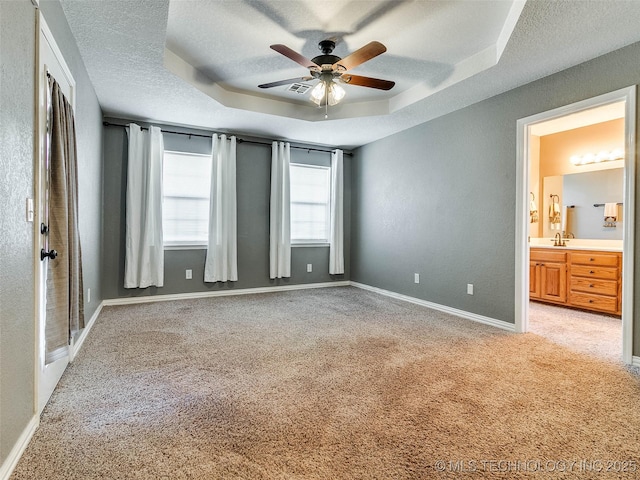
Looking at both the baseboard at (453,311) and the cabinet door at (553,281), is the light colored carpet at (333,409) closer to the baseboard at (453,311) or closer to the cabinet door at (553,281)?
the baseboard at (453,311)

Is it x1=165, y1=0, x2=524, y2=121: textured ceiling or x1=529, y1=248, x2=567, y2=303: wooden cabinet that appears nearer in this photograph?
x1=165, y1=0, x2=524, y2=121: textured ceiling

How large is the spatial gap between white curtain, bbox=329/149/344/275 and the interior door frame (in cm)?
304

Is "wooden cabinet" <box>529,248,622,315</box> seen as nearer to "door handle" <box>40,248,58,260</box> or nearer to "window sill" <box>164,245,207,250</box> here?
"window sill" <box>164,245,207,250</box>

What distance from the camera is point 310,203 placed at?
5879mm

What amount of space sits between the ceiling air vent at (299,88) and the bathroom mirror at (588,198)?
165 inches

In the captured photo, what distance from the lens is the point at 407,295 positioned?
194 inches

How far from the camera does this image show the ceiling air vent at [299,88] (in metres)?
3.88

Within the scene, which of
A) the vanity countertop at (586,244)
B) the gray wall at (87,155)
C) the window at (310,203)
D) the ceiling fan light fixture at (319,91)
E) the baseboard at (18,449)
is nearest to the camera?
the baseboard at (18,449)

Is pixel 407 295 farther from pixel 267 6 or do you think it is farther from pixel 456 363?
pixel 267 6

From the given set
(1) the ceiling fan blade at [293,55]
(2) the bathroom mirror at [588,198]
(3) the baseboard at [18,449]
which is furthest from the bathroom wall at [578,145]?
(3) the baseboard at [18,449]

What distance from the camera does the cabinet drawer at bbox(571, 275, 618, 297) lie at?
13.3ft

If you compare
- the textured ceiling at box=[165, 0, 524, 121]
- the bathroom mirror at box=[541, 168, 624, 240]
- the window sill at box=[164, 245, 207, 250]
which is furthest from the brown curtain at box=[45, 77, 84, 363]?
the bathroom mirror at box=[541, 168, 624, 240]

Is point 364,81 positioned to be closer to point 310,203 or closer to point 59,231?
point 59,231

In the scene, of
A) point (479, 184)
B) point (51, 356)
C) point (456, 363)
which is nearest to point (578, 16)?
point (479, 184)
